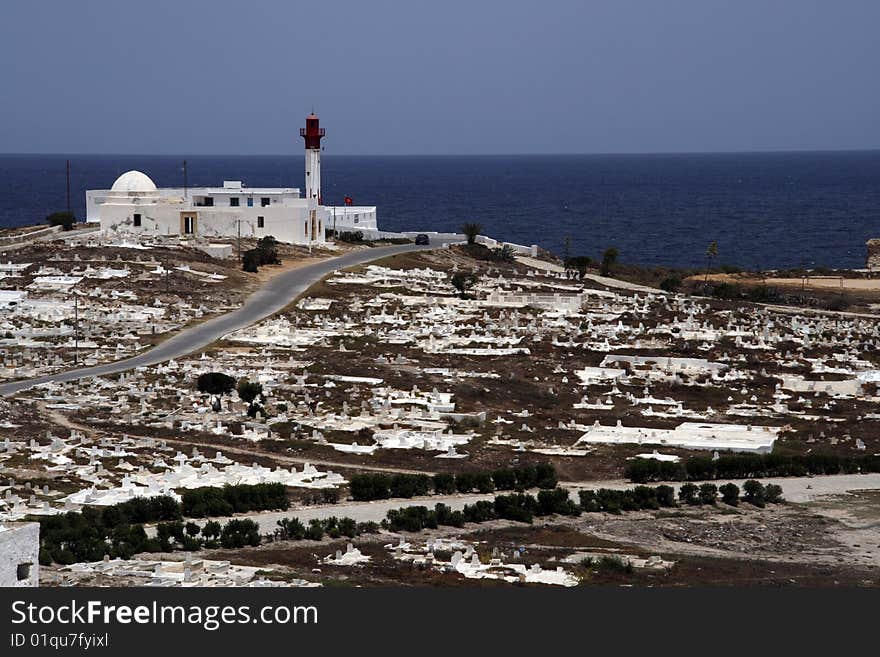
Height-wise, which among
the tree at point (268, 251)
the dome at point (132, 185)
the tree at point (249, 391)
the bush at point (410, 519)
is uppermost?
the dome at point (132, 185)

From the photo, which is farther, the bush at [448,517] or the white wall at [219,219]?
the white wall at [219,219]

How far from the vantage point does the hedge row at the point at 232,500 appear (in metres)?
32.1

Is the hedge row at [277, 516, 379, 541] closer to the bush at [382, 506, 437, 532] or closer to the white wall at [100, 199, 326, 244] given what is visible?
the bush at [382, 506, 437, 532]

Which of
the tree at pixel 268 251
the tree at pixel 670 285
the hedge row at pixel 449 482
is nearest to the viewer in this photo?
the hedge row at pixel 449 482

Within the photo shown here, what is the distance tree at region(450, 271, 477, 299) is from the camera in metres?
70.6

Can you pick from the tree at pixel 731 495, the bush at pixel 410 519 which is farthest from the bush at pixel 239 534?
the tree at pixel 731 495

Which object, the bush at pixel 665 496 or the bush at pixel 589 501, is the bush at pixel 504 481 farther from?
the bush at pixel 665 496

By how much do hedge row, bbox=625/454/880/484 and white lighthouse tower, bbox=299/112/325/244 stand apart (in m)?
49.1

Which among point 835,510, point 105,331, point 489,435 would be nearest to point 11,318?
point 105,331

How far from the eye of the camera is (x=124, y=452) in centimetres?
3816

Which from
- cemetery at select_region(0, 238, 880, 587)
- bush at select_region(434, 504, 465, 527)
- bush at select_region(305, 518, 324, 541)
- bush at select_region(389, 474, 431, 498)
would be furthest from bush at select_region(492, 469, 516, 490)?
bush at select_region(305, 518, 324, 541)

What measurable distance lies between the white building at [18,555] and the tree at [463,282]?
50.2m

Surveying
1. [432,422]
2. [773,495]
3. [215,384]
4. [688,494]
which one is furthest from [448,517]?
[215,384]

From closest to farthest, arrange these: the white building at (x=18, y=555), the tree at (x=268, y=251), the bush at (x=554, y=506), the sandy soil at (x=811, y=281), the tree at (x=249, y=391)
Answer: the white building at (x=18, y=555) → the bush at (x=554, y=506) → the tree at (x=249, y=391) → the tree at (x=268, y=251) → the sandy soil at (x=811, y=281)
